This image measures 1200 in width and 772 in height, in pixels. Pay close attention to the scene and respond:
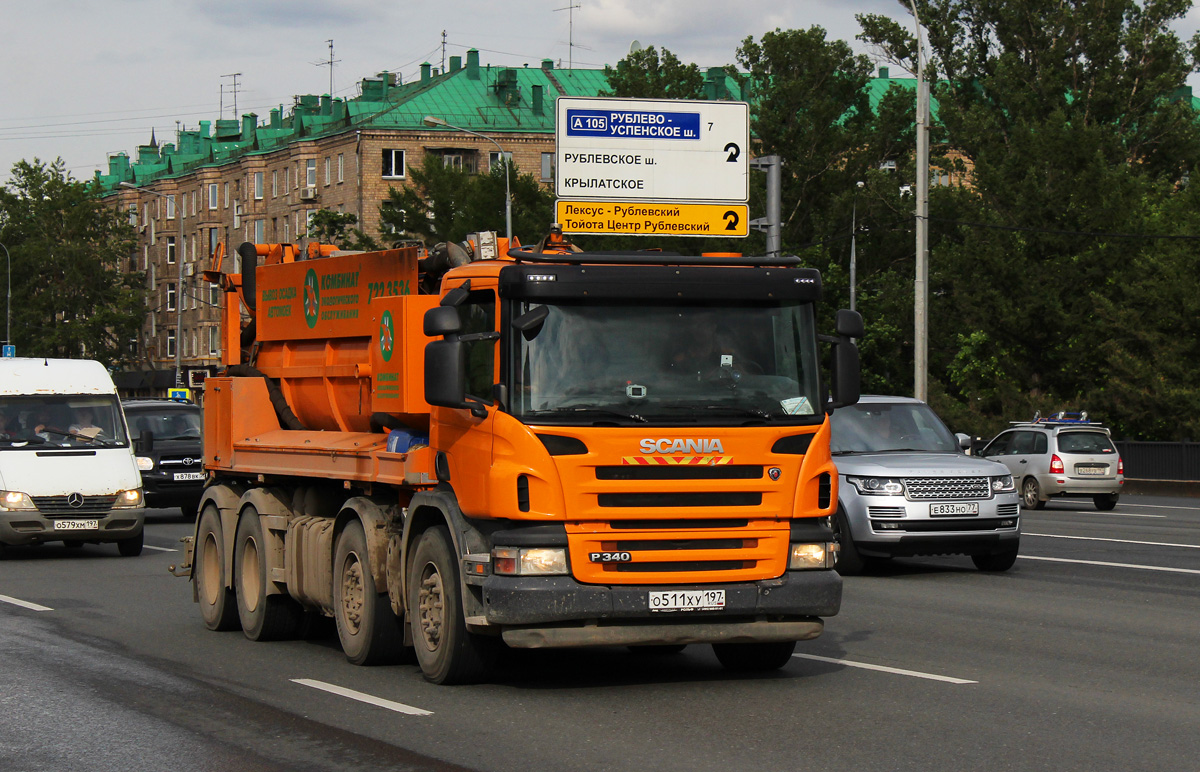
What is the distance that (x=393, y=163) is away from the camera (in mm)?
91000

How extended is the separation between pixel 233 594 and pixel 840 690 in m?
5.39

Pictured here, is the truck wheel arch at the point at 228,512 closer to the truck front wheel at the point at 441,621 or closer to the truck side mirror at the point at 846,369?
the truck front wheel at the point at 441,621

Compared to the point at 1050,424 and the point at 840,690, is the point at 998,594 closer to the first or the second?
the point at 840,690

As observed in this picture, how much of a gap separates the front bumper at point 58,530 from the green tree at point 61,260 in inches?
3560

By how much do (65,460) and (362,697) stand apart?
1208 centimetres

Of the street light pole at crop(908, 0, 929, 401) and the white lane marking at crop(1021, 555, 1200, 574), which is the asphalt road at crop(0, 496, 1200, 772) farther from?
the street light pole at crop(908, 0, 929, 401)

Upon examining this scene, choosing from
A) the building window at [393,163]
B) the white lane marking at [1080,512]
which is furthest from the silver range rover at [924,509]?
the building window at [393,163]

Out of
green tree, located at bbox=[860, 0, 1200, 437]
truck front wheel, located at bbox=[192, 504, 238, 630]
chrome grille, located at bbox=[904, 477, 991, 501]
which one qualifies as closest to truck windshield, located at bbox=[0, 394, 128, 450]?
truck front wheel, located at bbox=[192, 504, 238, 630]

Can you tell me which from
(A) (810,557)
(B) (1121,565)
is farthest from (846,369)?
(B) (1121,565)

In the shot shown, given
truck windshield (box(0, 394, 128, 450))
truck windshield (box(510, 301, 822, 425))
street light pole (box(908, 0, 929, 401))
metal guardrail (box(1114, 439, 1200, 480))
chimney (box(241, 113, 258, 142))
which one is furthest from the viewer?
chimney (box(241, 113, 258, 142))

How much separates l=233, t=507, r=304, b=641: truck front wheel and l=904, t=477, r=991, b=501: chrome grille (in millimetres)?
6802

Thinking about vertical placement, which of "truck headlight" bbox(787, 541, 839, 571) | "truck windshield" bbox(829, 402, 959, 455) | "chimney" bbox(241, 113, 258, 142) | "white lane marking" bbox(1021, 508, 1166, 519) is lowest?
"white lane marking" bbox(1021, 508, 1166, 519)

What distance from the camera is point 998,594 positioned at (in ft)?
50.1

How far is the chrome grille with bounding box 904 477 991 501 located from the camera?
1678cm
